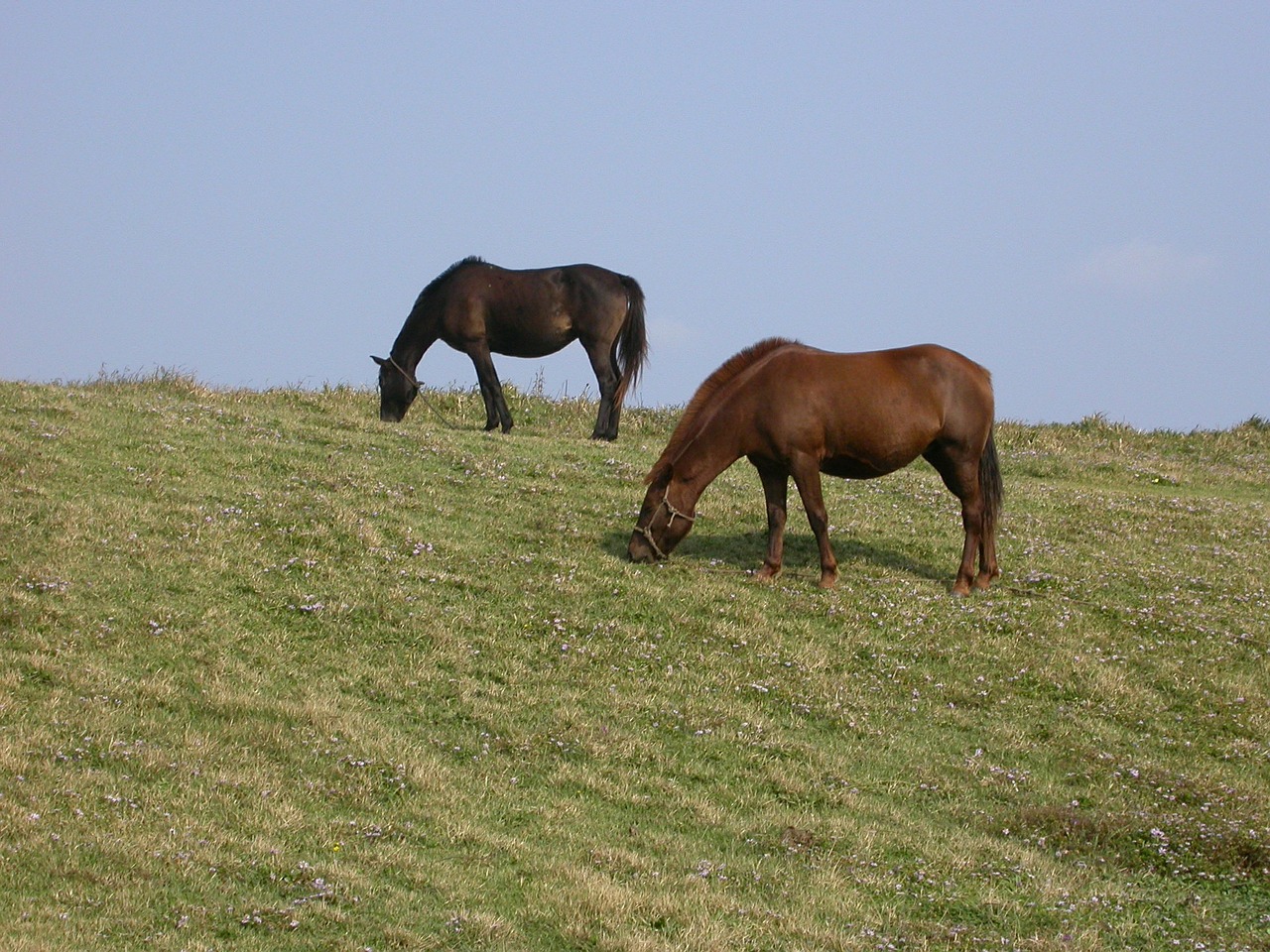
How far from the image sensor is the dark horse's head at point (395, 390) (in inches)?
870

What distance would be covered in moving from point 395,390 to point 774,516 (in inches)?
373

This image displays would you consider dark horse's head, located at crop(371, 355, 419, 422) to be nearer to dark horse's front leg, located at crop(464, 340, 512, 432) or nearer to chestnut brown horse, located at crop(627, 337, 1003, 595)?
dark horse's front leg, located at crop(464, 340, 512, 432)

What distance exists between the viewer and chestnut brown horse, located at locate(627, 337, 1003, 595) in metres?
13.9

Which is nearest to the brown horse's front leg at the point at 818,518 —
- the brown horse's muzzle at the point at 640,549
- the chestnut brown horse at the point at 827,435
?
the chestnut brown horse at the point at 827,435

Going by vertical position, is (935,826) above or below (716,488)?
below

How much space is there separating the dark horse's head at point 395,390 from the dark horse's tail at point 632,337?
3.20 meters

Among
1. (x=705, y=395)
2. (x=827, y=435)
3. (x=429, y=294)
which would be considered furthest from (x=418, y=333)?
(x=827, y=435)

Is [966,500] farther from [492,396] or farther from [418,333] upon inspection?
[418,333]

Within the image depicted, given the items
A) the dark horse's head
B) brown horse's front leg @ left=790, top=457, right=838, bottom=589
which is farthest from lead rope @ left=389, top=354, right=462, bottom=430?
brown horse's front leg @ left=790, top=457, right=838, bottom=589

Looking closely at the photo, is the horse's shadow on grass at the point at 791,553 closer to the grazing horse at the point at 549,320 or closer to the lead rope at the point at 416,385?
the grazing horse at the point at 549,320

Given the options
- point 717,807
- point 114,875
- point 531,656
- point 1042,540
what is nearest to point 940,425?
point 1042,540

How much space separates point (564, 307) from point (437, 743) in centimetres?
1232

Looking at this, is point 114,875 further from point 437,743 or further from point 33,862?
point 437,743

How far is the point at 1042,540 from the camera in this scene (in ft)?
53.8
